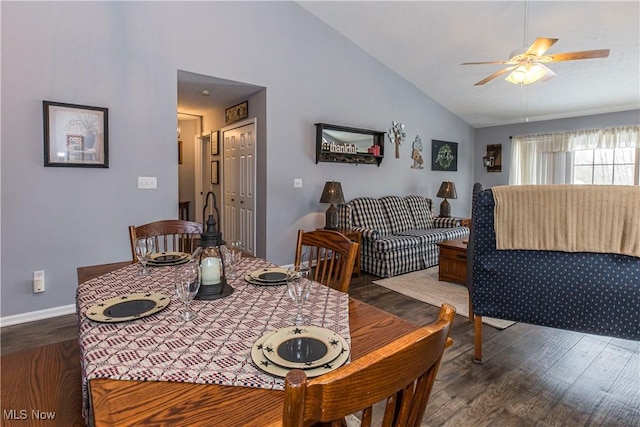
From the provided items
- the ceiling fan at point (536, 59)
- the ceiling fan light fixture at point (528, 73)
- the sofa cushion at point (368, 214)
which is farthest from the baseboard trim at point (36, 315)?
the ceiling fan light fixture at point (528, 73)

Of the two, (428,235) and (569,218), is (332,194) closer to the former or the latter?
(428,235)

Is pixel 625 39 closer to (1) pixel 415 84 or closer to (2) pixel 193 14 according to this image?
(1) pixel 415 84

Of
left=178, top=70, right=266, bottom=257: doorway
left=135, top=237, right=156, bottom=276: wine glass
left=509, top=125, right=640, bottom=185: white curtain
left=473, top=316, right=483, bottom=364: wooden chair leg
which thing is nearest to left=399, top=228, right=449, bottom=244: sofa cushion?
left=178, top=70, right=266, bottom=257: doorway

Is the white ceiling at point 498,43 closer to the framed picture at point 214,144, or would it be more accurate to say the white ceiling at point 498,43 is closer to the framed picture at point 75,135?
the framed picture at point 214,144

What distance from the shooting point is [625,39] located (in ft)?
12.3

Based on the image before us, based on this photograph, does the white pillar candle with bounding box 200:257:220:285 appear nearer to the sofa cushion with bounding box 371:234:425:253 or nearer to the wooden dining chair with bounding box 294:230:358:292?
the wooden dining chair with bounding box 294:230:358:292

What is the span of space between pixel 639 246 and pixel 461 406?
122 cm

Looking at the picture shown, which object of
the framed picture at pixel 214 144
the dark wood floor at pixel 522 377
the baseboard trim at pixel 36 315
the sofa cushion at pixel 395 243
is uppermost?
the framed picture at pixel 214 144

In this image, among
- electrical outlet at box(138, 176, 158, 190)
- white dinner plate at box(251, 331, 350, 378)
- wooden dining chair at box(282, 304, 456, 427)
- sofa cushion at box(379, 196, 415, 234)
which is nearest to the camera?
wooden dining chair at box(282, 304, 456, 427)

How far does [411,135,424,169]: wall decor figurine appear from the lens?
229 inches

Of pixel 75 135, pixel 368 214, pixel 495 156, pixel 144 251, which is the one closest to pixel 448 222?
pixel 368 214

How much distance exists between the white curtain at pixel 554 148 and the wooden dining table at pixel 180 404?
6.79 metres

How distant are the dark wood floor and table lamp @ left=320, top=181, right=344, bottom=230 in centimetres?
167

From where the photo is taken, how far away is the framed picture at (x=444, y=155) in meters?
6.20
